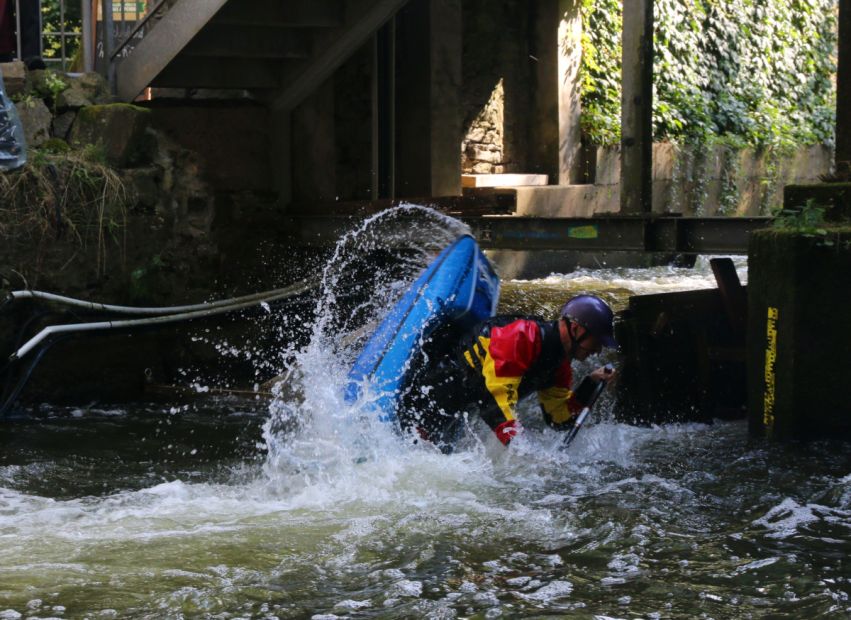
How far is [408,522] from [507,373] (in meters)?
0.90

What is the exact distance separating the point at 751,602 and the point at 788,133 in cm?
1482

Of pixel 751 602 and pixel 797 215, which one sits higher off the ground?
pixel 797 215

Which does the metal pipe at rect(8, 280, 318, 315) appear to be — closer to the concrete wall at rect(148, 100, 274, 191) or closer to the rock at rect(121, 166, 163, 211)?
the rock at rect(121, 166, 163, 211)

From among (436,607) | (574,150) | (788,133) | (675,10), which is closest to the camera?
(436,607)

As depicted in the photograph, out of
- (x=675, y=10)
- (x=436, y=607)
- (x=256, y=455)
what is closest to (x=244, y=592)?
(x=436, y=607)

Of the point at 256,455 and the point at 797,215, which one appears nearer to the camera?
the point at 797,215

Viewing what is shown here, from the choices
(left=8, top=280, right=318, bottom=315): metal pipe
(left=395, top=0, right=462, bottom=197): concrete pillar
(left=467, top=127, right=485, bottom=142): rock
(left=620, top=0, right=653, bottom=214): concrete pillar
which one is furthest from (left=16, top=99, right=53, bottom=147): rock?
(left=467, top=127, right=485, bottom=142): rock

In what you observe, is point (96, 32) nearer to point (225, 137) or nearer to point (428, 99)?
point (225, 137)

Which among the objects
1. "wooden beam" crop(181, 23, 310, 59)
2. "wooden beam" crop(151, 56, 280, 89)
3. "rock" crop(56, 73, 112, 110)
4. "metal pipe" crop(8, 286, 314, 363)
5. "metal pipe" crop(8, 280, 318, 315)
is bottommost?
"metal pipe" crop(8, 286, 314, 363)

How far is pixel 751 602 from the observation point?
181 inches

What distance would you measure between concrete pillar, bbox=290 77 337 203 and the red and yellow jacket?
18.8 ft

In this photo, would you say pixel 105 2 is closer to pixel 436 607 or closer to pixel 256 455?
pixel 256 455

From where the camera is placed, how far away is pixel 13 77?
962cm

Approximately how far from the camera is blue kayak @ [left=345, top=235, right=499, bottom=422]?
6.60 metres
